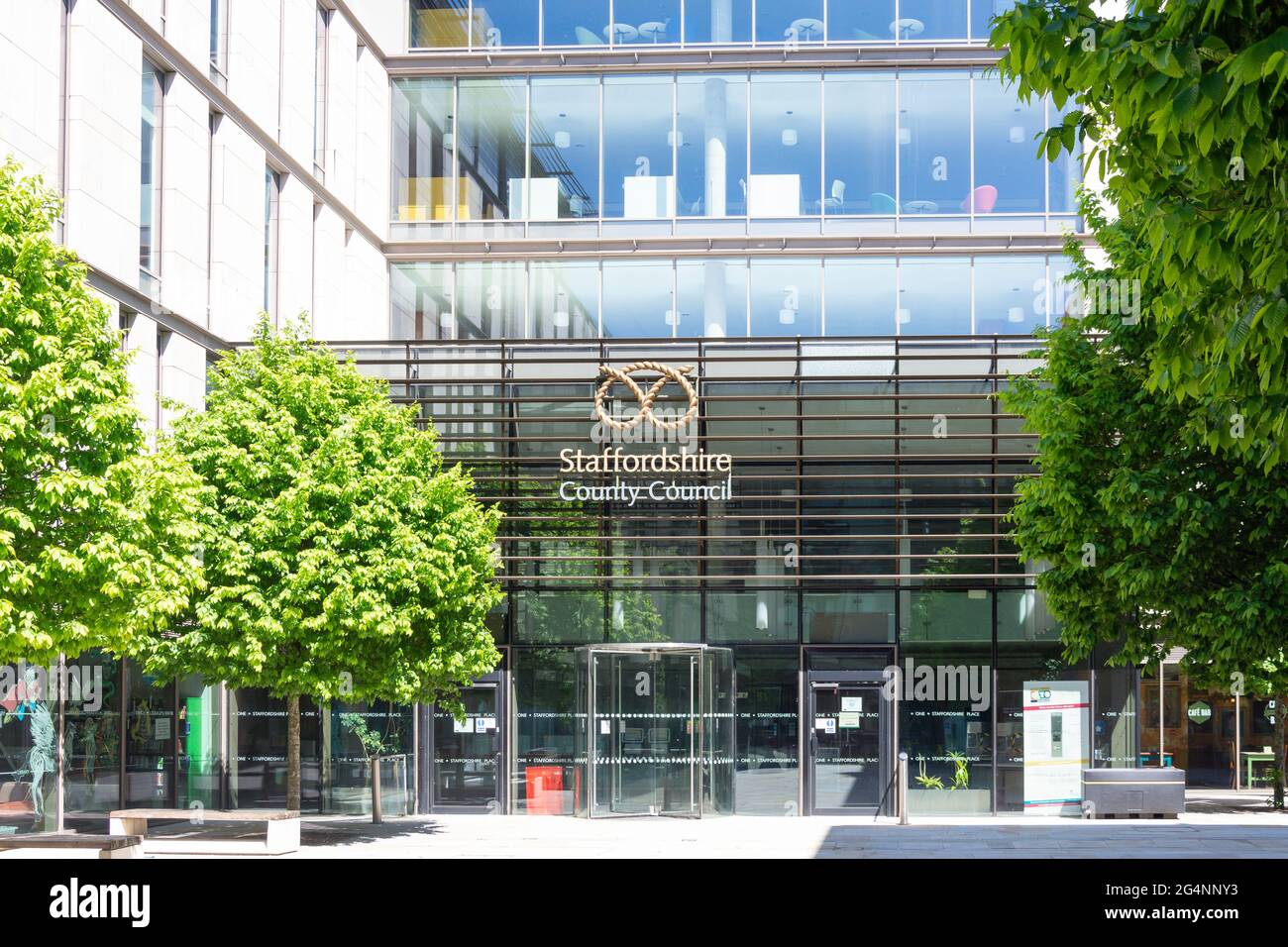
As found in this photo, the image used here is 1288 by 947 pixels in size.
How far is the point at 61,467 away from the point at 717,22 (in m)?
19.9

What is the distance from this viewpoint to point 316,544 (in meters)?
20.8

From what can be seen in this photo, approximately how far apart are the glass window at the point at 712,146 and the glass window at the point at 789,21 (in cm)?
120

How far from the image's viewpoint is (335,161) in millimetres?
30438

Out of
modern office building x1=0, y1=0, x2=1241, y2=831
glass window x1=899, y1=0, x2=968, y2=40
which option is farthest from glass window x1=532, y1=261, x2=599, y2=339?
glass window x1=899, y1=0, x2=968, y2=40

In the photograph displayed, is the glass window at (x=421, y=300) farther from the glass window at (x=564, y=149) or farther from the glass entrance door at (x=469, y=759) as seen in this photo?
the glass entrance door at (x=469, y=759)

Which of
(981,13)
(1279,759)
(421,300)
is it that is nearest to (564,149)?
(421,300)

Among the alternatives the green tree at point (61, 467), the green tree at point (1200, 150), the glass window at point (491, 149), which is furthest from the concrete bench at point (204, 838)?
the glass window at point (491, 149)

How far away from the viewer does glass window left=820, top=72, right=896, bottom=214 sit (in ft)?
101

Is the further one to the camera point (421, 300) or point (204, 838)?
point (421, 300)

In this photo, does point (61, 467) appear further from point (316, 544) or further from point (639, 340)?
point (639, 340)
